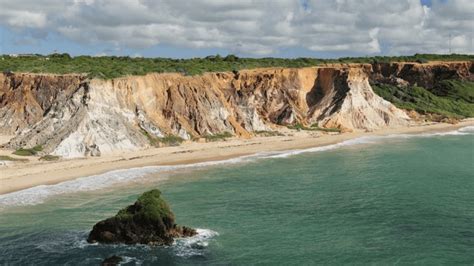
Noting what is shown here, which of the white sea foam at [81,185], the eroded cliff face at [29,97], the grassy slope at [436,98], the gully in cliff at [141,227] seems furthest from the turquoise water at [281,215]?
the grassy slope at [436,98]

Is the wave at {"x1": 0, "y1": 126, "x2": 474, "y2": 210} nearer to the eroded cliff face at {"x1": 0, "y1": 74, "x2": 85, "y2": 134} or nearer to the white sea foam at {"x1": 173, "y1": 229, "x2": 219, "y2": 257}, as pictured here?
the white sea foam at {"x1": 173, "y1": 229, "x2": 219, "y2": 257}

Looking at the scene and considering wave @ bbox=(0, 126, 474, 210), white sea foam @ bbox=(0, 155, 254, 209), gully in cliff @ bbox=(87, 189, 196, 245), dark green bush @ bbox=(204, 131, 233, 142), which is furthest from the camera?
dark green bush @ bbox=(204, 131, 233, 142)

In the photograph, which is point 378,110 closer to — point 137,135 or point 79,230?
point 137,135

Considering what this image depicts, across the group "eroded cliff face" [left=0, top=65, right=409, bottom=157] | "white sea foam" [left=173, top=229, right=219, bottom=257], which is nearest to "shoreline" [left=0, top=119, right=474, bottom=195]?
"eroded cliff face" [left=0, top=65, right=409, bottom=157]

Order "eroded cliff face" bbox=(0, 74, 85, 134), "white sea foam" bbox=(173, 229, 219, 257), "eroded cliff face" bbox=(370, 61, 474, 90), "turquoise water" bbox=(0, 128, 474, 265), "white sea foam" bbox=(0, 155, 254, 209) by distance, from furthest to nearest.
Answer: "eroded cliff face" bbox=(370, 61, 474, 90) → "eroded cliff face" bbox=(0, 74, 85, 134) → "white sea foam" bbox=(0, 155, 254, 209) → "white sea foam" bbox=(173, 229, 219, 257) → "turquoise water" bbox=(0, 128, 474, 265)

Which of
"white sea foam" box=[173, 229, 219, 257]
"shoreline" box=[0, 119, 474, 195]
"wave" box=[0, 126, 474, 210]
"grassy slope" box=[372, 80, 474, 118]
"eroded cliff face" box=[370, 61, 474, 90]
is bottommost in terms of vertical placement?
"white sea foam" box=[173, 229, 219, 257]

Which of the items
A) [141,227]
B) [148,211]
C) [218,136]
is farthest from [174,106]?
[148,211]

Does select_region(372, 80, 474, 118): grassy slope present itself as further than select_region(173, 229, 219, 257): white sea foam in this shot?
Yes
